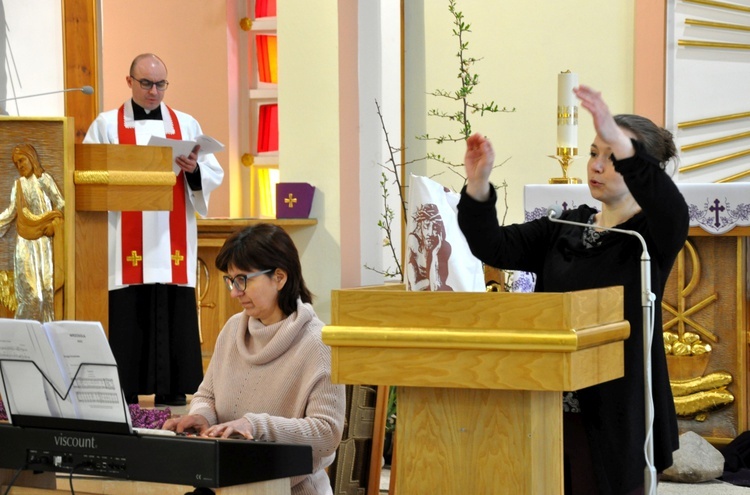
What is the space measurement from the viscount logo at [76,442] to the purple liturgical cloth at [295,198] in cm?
444

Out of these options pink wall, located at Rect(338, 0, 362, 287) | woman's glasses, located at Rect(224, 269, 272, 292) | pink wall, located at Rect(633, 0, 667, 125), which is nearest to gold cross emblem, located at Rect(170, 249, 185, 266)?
pink wall, located at Rect(338, 0, 362, 287)

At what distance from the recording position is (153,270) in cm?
588

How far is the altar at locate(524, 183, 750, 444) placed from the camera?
5.07m

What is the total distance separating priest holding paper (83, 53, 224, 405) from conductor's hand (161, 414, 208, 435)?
300cm

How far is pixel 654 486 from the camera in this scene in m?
2.27

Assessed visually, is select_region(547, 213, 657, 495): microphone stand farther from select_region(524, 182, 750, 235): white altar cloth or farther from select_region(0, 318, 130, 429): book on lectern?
select_region(524, 182, 750, 235): white altar cloth

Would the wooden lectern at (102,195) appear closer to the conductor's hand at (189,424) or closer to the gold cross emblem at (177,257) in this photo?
the conductor's hand at (189,424)

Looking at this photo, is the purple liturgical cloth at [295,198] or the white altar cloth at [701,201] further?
the purple liturgical cloth at [295,198]

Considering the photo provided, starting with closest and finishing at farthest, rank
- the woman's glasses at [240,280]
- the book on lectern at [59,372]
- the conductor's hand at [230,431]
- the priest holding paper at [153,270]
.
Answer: the book on lectern at [59,372] < the conductor's hand at [230,431] < the woman's glasses at [240,280] < the priest holding paper at [153,270]

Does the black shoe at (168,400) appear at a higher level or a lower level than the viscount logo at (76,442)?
lower

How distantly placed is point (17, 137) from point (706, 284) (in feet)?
9.62

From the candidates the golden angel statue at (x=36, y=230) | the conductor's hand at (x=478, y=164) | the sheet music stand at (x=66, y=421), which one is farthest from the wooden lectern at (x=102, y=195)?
the conductor's hand at (x=478, y=164)

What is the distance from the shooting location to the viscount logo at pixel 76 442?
8.07ft

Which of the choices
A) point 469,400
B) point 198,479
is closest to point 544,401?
point 469,400
